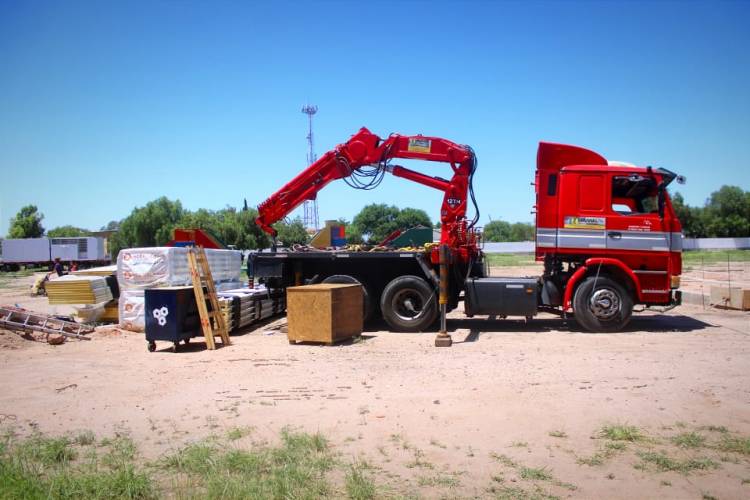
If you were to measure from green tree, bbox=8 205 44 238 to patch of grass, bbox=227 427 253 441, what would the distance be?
276 ft

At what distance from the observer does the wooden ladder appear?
428 inches

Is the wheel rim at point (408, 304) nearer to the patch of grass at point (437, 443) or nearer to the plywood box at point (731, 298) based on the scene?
the patch of grass at point (437, 443)

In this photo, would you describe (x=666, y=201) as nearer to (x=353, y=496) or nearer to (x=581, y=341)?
(x=581, y=341)

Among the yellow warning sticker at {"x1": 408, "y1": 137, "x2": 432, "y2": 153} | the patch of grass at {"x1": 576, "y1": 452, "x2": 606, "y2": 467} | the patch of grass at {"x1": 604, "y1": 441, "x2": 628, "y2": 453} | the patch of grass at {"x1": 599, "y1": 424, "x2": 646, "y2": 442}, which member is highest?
the yellow warning sticker at {"x1": 408, "y1": 137, "x2": 432, "y2": 153}

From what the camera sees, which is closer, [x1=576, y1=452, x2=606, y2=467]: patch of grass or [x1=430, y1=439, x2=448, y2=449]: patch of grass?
[x1=576, y1=452, x2=606, y2=467]: patch of grass

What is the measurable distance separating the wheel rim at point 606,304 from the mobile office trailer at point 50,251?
172 ft

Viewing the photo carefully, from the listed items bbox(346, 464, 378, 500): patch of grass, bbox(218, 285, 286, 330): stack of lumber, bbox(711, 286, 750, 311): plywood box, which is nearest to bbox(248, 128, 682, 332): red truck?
bbox(218, 285, 286, 330): stack of lumber

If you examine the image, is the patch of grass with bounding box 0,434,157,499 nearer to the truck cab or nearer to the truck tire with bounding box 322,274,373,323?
the truck tire with bounding box 322,274,373,323

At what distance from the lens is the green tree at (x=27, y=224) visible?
77875mm

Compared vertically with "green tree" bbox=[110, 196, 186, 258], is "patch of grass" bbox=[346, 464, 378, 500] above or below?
below

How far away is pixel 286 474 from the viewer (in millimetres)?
4695

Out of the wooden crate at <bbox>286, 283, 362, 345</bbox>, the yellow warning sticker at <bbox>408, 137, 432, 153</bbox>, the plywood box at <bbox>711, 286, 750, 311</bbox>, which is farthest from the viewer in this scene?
the plywood box at <bbox>711, 286, 750, 311</bbox>

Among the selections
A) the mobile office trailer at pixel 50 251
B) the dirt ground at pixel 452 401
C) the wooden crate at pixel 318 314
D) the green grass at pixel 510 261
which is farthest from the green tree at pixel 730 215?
the wooden crate at pixel 318 314

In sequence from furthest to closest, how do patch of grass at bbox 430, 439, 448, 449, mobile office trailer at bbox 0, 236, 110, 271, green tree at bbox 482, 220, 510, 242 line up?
green tree at bbox 482, 220, 510, 242 → mobile office trailer at bbox 0, 236, 110, 271 → patch of grass at bbox 430, 439, 448, 449
